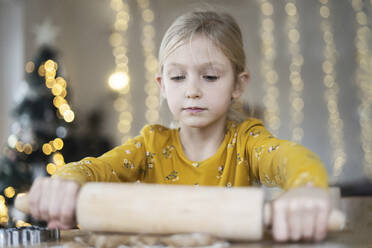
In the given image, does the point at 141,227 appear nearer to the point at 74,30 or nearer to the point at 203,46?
the point at 203,46

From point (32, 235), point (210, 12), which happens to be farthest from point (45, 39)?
point (32, 235)

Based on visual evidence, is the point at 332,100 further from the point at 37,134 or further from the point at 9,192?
the point at 9,192

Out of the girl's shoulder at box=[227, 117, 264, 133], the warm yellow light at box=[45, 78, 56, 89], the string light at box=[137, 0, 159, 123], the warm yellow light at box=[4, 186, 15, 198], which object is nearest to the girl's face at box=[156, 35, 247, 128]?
the girl's shoulder at box=[227, 117, 264, 133]

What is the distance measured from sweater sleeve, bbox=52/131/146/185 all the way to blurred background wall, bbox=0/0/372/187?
3.63 meters

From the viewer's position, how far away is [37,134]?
3502mm

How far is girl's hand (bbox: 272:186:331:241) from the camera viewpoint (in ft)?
1.68

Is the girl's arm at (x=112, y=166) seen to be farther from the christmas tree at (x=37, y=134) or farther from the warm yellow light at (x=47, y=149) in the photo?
the warm yellow light at (x=47, y=149)

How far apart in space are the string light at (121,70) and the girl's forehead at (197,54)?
4.29 meters

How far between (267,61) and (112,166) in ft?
14.2

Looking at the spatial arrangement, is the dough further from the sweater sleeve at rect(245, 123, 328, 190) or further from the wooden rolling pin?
the sweater sleeve at rect(245, 123, 328, 190)

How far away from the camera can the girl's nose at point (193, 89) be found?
97 centimetres

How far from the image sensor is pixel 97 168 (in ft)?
2.88

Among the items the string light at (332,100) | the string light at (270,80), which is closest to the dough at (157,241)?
the string light at (270,80)

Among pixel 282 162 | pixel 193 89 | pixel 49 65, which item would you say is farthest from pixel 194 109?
pixel 49 65
